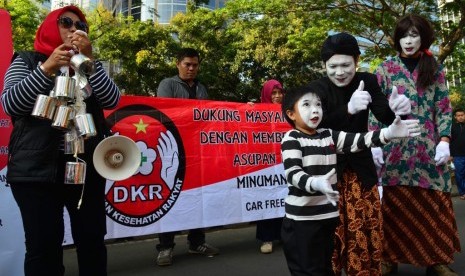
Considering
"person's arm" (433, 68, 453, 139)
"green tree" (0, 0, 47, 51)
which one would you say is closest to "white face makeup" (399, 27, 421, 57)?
"person's arm" (433, 68, 453, 139)

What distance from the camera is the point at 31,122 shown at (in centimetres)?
223

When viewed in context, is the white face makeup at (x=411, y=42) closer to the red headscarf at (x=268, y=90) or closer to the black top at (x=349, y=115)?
the black top at (x=349, y=115)

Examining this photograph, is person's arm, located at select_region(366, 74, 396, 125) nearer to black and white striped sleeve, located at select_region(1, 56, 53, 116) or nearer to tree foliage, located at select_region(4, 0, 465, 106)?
black and white striped sleeve, located at select_region(1, 56, 53, 116)

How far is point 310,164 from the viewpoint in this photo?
8.41 feet

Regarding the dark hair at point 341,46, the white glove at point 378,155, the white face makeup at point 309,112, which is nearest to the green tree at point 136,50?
the white glove at point 378,155

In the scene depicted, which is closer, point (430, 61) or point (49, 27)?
Result: point (49, 27)

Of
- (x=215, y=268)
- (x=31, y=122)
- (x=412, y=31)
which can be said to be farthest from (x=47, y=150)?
(x=412, y=31)

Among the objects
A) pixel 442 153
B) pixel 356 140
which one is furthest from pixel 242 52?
pixel 356 140

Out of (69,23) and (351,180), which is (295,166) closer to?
(351,180)

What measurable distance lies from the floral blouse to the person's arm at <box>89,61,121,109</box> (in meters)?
1.92

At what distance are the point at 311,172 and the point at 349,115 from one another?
1.56 ft

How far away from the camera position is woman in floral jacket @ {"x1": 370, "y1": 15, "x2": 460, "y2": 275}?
11.2 ft

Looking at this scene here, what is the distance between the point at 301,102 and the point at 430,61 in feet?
4.42

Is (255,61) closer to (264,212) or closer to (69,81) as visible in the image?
(264,212)
